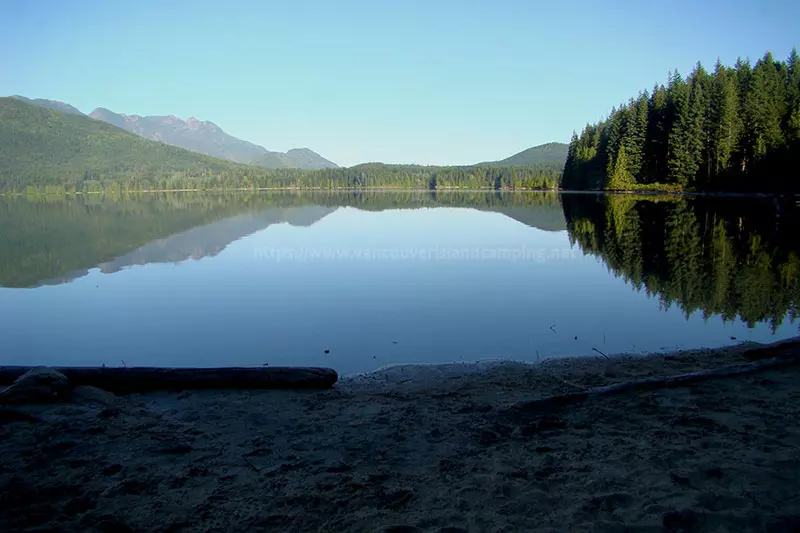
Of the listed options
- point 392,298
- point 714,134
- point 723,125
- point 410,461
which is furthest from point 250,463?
point 714,134

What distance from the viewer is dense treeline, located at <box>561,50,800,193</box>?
5450 centimetres

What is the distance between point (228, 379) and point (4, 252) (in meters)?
23.8

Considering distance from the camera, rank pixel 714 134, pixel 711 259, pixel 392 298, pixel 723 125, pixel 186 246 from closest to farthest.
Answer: pixel 392 298, pixel 711 259, pixel 186 246, pixel 723 125, pixel 714 134

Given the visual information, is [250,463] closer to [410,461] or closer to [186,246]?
[410,461]

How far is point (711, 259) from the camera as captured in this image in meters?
19.3

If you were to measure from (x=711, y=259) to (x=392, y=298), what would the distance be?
41.3ft

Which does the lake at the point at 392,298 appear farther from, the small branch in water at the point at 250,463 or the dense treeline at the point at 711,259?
the small branch in water at the point at 250,463

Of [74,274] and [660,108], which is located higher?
[660,108]

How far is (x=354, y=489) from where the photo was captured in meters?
4.78

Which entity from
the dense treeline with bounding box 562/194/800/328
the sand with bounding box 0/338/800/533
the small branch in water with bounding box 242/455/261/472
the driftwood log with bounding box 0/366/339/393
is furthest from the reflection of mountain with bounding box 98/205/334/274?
the dense treeline with bounding box 562/194/800/328

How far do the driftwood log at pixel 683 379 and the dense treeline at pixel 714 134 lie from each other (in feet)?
169

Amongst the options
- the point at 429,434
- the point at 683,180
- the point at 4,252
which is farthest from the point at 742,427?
the point at 683,180

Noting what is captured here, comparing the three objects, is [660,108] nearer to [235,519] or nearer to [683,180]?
[683,180]

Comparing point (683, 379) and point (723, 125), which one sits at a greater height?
point (723, 125)
